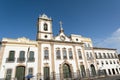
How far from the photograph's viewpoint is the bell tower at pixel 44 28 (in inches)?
991

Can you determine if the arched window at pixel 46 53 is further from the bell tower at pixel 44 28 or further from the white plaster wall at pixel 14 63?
the bell tower at pixel 44 28

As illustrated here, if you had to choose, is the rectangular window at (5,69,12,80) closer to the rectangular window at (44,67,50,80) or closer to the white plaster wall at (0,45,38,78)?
the white plaster wall at (0,45,38,78)

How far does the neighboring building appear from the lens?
2002cm

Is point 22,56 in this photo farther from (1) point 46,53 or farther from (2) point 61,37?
(2) point 61,37

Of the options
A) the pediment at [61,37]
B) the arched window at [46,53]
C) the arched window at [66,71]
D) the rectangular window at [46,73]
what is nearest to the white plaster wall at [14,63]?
the arched window at [46,53]

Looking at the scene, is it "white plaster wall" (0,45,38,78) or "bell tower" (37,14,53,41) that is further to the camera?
"bell tower" (37,14,53,41)

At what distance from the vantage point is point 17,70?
19750mm

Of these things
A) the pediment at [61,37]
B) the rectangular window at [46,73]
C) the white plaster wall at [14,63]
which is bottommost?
the rectangular window at [46,73]

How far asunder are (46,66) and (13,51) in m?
7.93

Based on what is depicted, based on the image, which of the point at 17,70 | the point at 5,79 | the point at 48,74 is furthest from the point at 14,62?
the point at 48,74

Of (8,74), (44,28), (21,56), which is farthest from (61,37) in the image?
(8,74)

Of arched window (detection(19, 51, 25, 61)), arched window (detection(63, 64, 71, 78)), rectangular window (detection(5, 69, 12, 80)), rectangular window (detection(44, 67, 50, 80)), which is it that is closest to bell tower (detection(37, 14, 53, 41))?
arched window (detection(19, 51, 25, 61))

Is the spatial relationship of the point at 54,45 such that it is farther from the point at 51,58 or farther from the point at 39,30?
the point at 39,30

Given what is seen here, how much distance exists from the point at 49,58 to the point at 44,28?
8639mm
